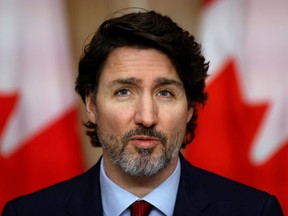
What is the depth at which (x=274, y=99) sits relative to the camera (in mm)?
2688

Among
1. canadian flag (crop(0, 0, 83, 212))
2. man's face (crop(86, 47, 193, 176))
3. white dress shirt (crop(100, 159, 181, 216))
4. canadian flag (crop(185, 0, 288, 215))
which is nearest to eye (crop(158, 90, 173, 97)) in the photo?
man's face (crop(86, 47, 193, 176))

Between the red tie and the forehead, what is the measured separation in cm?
39

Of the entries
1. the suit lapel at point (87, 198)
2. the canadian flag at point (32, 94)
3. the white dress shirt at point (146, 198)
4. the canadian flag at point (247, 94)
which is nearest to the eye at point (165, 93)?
the white dress shirt at point (146, 198)

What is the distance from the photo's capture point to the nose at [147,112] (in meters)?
1.98

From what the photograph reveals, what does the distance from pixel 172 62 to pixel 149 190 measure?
42 centimetres

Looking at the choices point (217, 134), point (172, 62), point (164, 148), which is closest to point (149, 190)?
point (164, 148)

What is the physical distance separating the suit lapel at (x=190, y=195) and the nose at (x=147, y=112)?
10.9 inches

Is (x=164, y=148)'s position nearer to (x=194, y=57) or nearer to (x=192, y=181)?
(x=192, y=181)

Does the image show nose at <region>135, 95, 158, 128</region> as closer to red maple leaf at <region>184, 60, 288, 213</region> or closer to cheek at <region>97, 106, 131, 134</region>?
cheek at <region>97, 106, 131, 134</region>

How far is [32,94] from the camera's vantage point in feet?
8.90

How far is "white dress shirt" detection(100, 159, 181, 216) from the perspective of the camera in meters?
2.08

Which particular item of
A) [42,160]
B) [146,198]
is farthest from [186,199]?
[42,160]

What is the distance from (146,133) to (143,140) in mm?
34

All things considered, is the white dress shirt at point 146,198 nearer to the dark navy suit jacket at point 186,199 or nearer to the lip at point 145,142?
the dark navy suit jacket at point 186,199
